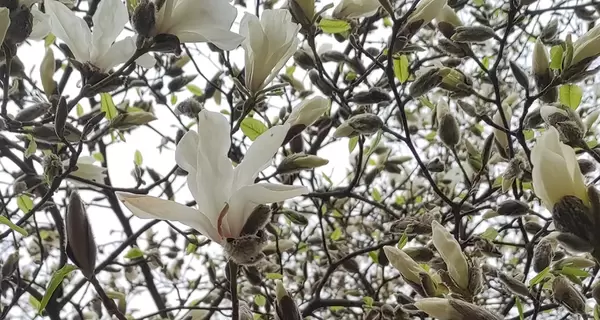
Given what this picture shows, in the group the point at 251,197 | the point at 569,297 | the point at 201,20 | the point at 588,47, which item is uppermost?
the point at 201,20

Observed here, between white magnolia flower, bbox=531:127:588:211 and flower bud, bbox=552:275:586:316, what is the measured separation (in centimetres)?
17

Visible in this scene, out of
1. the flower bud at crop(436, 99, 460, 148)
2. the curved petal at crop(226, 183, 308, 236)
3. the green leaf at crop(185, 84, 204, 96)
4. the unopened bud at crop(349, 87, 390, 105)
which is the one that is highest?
the green leaf at crop(185, 84, 204, 96)

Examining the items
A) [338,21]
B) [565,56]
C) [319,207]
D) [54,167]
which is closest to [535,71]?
[565,56]

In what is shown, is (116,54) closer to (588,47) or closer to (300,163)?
(300,163)

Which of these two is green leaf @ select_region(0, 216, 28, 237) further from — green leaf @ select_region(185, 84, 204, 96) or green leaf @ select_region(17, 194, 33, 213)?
green leaf @ select_region(185, 84, 204, 96)

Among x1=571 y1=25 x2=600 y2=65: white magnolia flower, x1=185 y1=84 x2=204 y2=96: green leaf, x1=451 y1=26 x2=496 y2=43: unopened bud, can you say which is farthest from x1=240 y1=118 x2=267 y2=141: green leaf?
x1=185 y1=84 x2=204 y2=96: green leaf

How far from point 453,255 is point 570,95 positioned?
1.18ft

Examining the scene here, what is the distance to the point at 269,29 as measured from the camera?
1.86ft

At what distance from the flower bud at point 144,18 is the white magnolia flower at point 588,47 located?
0.48 m

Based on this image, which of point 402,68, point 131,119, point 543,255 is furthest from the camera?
point 402,68

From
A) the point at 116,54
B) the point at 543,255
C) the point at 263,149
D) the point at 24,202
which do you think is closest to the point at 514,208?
the point at 543,255

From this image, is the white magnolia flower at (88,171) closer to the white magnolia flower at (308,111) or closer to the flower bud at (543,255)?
the white magnolia flower at (308,111)

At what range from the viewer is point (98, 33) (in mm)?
608

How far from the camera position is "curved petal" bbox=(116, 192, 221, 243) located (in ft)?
1.39
